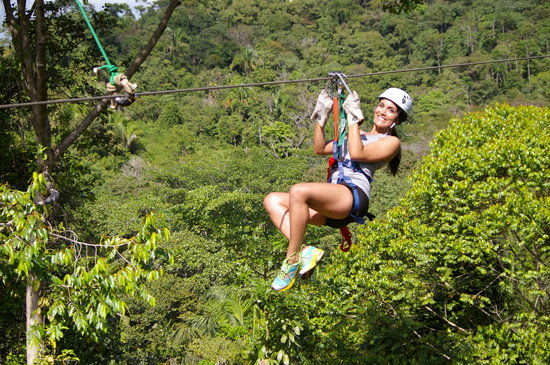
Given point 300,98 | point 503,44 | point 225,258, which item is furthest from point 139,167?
point 503,44

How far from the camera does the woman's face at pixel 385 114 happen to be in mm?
3354

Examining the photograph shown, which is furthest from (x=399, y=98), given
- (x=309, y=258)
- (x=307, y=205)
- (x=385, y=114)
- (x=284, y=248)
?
(x=284, y=248)

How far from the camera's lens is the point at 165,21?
6180 millimetres

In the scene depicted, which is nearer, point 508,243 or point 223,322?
point 508,243

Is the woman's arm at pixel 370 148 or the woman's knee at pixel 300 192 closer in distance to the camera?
the woman's knee at pixel 300 192

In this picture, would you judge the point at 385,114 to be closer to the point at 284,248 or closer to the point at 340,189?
the point at 340,189

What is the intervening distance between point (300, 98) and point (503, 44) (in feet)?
79.9

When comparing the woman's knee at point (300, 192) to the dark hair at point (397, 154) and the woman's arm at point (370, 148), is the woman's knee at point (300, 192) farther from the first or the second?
the dark hair at point (397, 154)

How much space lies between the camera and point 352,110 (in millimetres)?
3135

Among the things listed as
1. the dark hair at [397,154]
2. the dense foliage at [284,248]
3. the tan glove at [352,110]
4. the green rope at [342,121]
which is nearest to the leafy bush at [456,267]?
the dense foliage at [284,248]

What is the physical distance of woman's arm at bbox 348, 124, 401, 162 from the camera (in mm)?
3115

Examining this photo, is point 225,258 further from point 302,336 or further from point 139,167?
point 139,167

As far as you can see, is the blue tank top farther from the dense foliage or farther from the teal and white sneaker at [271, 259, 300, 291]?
the dense foliage

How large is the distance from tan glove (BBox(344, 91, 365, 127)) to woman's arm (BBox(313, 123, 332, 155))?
0.95 feet
